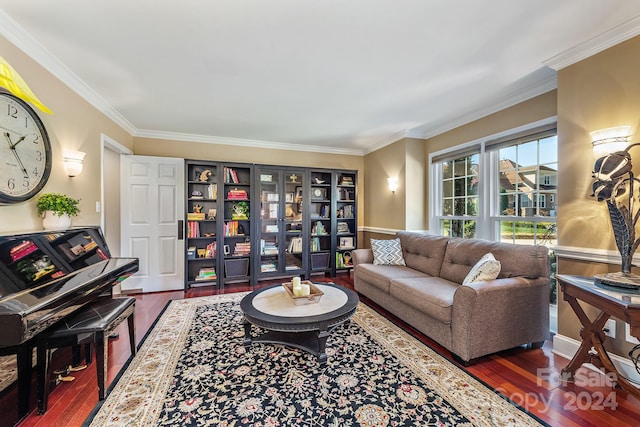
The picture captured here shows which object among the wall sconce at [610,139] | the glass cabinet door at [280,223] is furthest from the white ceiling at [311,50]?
the glass cabinet door at [280,223]

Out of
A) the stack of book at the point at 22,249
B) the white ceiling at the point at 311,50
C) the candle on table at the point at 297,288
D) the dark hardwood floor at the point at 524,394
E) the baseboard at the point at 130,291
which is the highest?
the white ceiling at the point at 311,50

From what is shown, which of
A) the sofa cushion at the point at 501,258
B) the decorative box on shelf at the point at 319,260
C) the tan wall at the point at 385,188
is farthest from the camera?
the decorative box on shelf at the point at 319,260

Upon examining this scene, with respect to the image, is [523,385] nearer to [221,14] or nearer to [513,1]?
[513,1]

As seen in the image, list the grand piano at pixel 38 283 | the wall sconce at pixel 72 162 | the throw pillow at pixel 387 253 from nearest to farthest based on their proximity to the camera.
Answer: the grand piano at pixel 38 283
the wall sconce at pixel 72 162
the throw pillow at pixel 387 253

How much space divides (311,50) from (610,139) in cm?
231

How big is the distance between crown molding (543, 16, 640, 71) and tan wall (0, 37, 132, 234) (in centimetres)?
420

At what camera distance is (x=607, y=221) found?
1.97m

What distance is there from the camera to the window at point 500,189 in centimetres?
277

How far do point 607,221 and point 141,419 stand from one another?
3.42 m

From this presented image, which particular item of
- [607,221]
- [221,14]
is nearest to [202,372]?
[221,14]

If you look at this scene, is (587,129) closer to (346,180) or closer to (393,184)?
(393,184)

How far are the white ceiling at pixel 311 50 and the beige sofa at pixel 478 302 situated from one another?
1654 mm

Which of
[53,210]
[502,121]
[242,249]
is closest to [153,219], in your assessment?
[242,249]

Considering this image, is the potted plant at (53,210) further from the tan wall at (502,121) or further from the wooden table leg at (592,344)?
the tan wall at (502,121)
